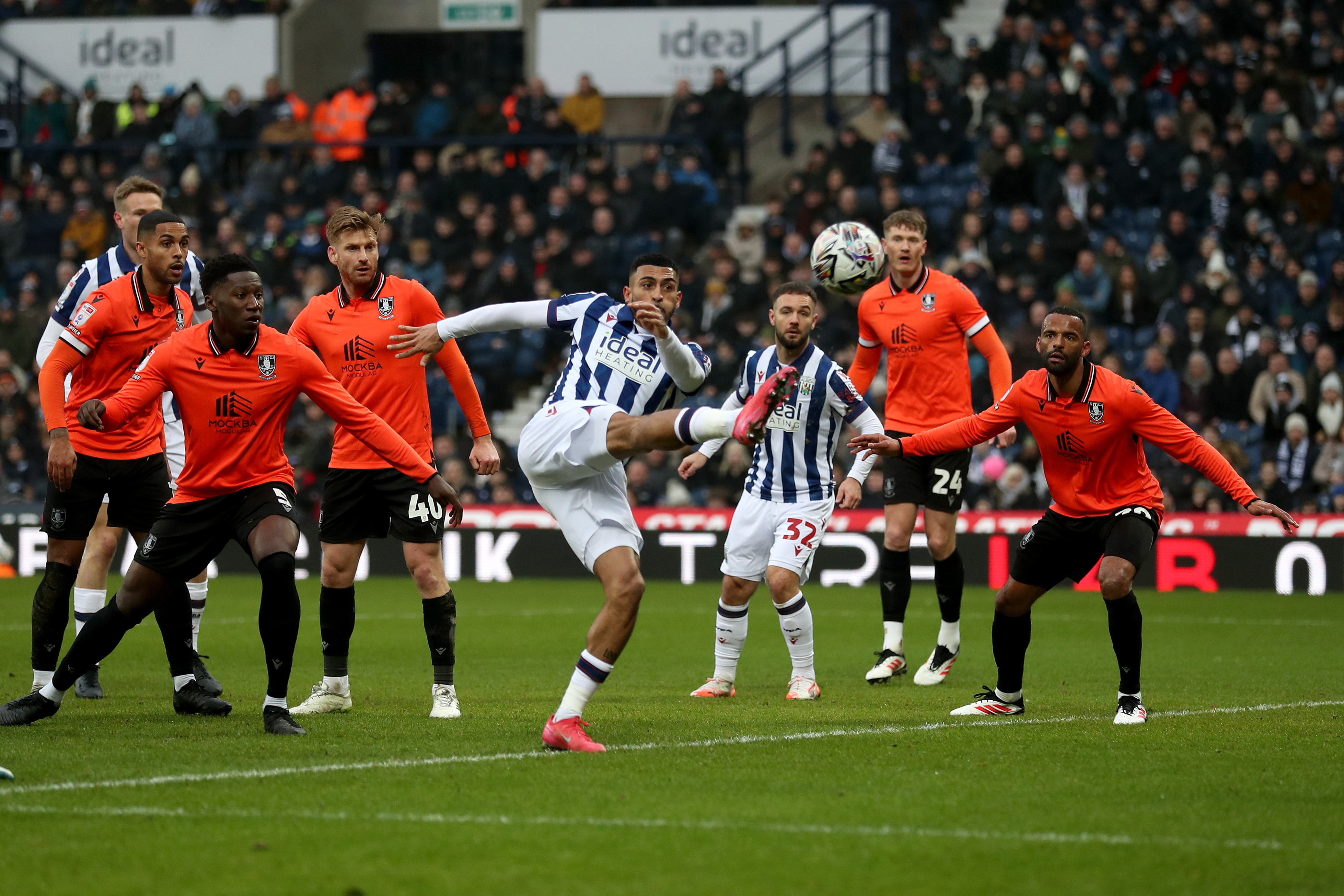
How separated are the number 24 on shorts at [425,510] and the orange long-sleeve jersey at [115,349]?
1482mm

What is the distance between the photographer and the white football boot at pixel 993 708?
8.77m

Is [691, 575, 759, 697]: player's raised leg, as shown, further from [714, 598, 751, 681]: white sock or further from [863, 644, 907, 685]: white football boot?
[863, 644, 907, 685]: white football boot

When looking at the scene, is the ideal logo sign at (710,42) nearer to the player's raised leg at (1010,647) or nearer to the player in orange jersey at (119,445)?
the player in orange jersey at (119,445)

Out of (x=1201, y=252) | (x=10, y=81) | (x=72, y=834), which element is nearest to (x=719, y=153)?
(x=1201, y=252)

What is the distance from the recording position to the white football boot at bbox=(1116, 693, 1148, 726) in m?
8.38

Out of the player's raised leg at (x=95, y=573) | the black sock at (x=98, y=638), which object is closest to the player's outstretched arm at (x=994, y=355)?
the player's raised leg at (x=95, y=573)

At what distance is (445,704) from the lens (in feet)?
28.4

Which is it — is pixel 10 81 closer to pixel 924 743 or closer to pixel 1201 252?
pixel 1201 252

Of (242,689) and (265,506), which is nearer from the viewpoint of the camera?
(265,506)

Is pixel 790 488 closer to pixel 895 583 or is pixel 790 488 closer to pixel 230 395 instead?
pixel 895 583

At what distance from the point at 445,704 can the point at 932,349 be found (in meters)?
4.18

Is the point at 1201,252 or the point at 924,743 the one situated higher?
the point at 1201,252

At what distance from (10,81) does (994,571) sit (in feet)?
63.5

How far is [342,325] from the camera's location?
8.99 meters
